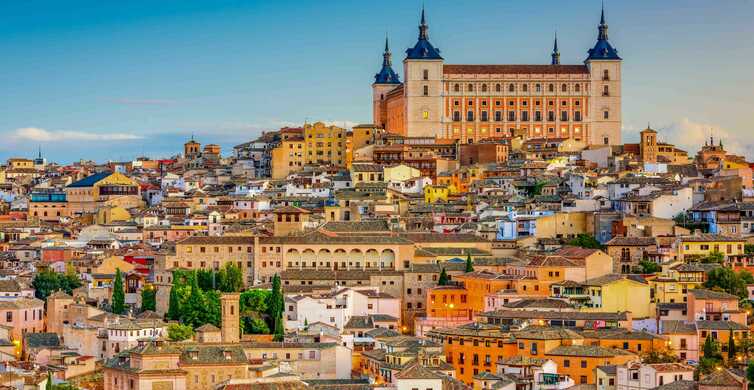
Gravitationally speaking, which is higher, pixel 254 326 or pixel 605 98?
pixel 605 98

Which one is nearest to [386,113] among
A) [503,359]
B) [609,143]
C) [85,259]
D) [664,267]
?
[609,143]

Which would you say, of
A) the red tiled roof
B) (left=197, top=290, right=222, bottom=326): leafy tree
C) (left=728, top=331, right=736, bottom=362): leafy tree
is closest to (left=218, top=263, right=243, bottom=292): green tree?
(left=197, top=290, right=222, bottom=326): leafy tree

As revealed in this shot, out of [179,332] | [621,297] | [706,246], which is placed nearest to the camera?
[179,332]

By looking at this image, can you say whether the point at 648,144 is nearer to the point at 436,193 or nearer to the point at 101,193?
the point at 436,193

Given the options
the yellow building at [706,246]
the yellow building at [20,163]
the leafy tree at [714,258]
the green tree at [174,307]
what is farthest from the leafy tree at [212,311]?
the yellow building at [20,163]

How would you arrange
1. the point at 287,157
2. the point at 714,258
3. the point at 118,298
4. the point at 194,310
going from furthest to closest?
the point at 287,157, the point at 714,258, the point at 118,298, the point at 194,310

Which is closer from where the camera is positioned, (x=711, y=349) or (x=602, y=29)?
(x=711, y=349)

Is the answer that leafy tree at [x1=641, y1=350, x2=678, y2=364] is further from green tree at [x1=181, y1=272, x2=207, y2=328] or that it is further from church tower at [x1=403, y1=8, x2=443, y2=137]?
church tower at [x1=403, y1=8, x2=443, y2=137]

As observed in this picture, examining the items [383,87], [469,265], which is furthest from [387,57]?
[469,265]
